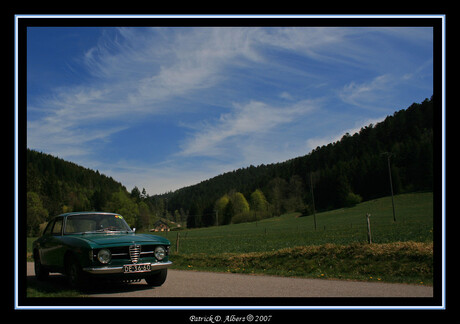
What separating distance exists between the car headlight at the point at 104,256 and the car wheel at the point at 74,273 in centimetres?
55

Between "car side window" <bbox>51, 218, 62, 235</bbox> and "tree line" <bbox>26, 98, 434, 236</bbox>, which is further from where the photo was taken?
"tree line" <bbox>26, 98, 434, 236</bbox>

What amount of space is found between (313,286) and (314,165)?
13419cm

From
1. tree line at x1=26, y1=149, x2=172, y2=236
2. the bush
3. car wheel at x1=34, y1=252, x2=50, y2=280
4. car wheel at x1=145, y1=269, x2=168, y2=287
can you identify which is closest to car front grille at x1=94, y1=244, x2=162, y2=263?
car wheel at x1=145, y1=269, x2=168, y2=287

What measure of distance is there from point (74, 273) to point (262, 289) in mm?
4030

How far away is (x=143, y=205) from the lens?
120 m

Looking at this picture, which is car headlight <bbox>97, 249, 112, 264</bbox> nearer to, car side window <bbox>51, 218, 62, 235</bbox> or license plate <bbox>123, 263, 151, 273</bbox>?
license plate <bbox>123, 263, 151, 273</bbox>

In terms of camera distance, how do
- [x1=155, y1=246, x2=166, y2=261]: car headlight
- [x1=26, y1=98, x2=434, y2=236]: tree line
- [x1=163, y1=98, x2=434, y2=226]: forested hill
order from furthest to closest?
[x1=163, y1=98, x2=434, y2=226]: forested hill < [x1=26, y1=98, x2=434, y2=236]: tree line < [x1=155, y1=246, x2=166, y2=261]: car headlight

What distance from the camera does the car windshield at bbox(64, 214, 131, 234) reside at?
32.1 feet

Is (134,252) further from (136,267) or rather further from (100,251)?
(100,251)

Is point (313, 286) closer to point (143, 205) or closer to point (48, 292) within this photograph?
point (48, 292)

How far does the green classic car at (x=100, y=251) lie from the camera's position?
816cm

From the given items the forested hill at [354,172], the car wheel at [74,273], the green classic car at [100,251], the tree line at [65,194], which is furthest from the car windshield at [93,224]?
the forested hill at [354,172]
